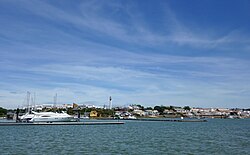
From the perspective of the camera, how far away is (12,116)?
511ft

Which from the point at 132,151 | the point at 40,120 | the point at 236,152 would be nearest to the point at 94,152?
the point at 132,151

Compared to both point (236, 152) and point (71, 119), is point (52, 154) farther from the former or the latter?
point (71, 119)

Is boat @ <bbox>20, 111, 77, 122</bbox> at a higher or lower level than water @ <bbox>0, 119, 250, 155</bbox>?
higher

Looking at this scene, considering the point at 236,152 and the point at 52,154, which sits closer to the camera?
the point at 52,154

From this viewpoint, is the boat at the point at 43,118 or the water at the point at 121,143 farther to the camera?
the boat at the point at 43,118

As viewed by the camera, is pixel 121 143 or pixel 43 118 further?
pixel 43 118

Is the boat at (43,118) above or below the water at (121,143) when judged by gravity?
above

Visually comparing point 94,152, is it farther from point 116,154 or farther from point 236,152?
point 236,152

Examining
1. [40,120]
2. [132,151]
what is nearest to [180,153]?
[132,151]

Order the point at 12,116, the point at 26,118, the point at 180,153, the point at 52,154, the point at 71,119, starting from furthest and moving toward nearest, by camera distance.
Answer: the point at 12,116, the point at 71,119, the point at 26,118, the point at 180,153, the point at 52,154

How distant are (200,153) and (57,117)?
87576 mm

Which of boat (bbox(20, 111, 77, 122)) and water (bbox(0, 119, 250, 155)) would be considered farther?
boat (bbox(20, 111, 77, 122))

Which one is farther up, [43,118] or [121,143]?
[43,118]

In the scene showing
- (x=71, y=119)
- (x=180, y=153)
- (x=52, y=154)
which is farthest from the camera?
(x=71, y=119)
